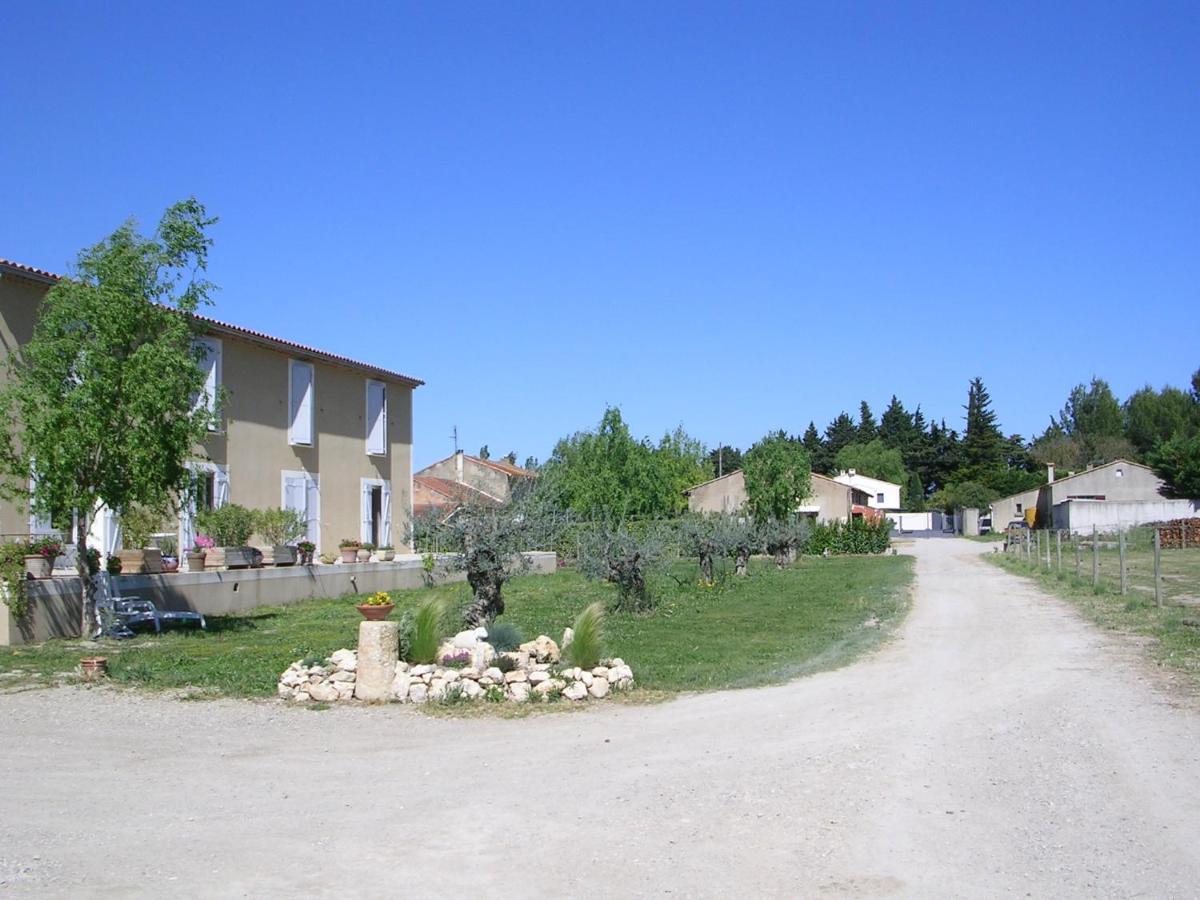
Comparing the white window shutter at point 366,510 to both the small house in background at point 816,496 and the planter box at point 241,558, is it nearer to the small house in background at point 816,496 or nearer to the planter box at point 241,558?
the planter box at point 241,558

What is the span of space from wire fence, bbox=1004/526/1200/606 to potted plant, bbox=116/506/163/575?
16911mm

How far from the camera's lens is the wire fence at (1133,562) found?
21.1 meters

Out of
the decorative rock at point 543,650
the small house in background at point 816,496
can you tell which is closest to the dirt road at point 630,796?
the decorative rock at point 543,650

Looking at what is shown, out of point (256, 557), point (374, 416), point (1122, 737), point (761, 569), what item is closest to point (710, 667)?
point (1122, 737)

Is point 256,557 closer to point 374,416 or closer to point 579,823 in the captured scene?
point 374,416

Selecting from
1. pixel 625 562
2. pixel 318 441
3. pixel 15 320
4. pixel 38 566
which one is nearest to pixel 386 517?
pixel 318 441

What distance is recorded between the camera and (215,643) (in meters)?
15.1

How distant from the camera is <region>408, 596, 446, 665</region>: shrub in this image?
11.5m

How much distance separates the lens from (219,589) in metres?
20.0

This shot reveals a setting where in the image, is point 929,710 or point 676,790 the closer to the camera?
point 676,790

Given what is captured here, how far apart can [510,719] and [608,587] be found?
639 inches

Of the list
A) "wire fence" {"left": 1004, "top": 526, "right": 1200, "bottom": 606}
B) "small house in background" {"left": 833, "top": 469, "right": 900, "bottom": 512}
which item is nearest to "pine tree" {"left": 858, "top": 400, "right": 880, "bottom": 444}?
"small house in background" {"left": 833, "top": 469, "right": 900, "bottom": 512}

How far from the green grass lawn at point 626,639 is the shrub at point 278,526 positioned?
7.23 feet

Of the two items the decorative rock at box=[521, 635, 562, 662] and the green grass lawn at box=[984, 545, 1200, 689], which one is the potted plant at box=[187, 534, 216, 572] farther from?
the green grass lawn at box=[984, 545, 1200, 689]
